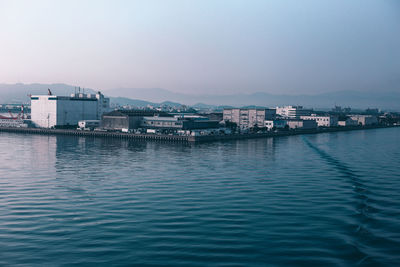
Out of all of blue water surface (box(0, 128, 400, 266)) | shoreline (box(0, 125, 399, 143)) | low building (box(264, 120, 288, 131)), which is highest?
low building (box(264, 120, 288, 131))

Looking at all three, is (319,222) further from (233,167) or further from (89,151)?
(89,151)

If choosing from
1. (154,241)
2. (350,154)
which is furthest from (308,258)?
(350,154)

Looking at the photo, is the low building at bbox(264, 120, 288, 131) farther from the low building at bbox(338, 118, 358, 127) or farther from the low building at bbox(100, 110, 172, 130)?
the low building at bbox(338, 118, 358, 127)

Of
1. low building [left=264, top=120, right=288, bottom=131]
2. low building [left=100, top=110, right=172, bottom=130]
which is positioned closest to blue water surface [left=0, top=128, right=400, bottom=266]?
low building [left=100, top=110, right=172, bottom=130]

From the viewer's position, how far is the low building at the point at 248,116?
262 feet

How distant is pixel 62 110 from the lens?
222ft

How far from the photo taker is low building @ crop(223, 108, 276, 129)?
79812 millimetres

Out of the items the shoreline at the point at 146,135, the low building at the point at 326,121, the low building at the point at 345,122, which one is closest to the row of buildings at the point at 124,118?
the shoreline at the point at 146,135

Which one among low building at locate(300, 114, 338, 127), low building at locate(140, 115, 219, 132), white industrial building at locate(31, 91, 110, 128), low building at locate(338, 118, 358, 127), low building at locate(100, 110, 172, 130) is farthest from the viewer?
low building at locate(338, 118, 358, 127)

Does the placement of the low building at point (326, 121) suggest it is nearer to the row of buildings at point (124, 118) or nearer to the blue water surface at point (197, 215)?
the row of buildings at point (124, 118)

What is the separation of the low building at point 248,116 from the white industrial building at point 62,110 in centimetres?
2815

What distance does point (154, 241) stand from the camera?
1254 centimetres

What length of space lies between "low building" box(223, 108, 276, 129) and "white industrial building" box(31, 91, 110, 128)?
92.4 ft

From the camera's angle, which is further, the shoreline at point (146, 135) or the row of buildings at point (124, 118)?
Answer: the row of buildings at point (124, 118)
